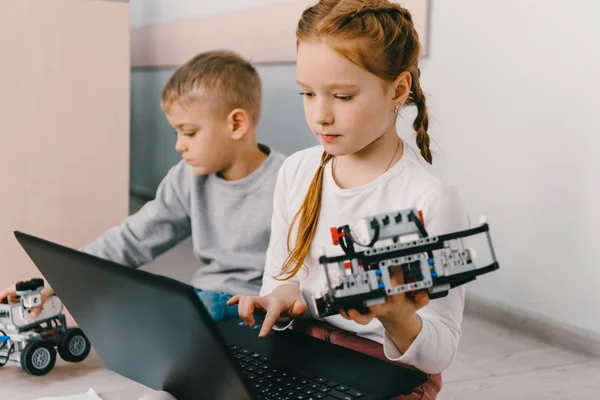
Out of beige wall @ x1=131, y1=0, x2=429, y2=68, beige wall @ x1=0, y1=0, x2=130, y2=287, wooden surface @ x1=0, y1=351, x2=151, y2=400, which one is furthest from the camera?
beige wall @ x1=131, y1=0, x2=429, y2=68

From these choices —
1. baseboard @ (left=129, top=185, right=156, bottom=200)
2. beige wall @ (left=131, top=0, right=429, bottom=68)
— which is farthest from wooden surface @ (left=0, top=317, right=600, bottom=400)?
baseboard @ (left=129, top=185, right=156, bottom=200)

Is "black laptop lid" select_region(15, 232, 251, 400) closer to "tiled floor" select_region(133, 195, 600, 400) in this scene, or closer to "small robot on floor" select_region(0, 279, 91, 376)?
"small robot on floor" select_region(0, 279, 91, 376)

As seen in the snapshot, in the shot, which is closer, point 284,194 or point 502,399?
point 284,194

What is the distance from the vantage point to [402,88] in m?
0.89

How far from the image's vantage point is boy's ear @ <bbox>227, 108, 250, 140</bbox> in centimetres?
145

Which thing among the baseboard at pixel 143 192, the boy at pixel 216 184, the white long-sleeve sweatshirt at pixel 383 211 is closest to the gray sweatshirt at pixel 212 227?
the boy at pixel 216 184

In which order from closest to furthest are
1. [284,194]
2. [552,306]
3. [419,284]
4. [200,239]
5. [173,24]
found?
[419,284] → [284,194] → [200,239] → [552,306] → [173,24]

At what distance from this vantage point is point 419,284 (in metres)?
0.58

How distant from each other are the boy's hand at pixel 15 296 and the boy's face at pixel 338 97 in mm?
791

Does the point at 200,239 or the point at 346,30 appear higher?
the point at 346,30

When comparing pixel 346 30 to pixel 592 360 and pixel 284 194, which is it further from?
pixel 592 360

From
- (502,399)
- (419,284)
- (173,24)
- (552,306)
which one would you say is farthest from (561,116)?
(173,24)

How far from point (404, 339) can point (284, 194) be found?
35 cm

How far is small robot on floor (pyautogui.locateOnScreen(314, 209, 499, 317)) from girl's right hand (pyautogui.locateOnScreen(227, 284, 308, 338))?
25cm
